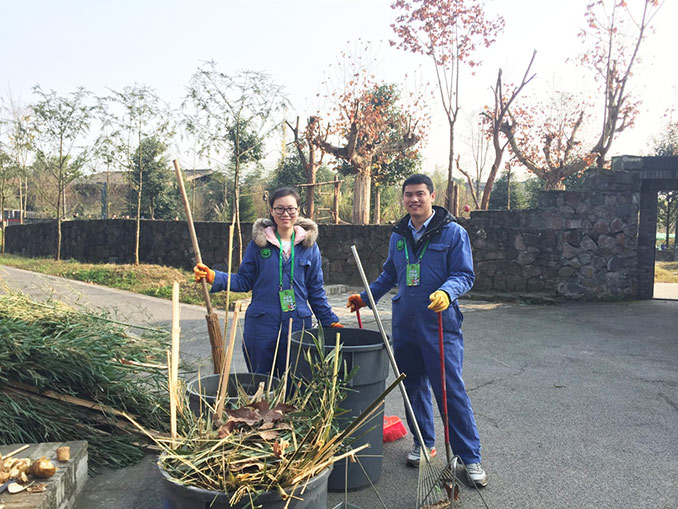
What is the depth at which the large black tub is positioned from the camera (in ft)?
9.65

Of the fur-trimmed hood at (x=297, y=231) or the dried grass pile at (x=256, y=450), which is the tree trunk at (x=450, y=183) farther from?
the dried grass pile at (x=256, y=450)

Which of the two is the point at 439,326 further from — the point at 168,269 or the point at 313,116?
the point at 313,116

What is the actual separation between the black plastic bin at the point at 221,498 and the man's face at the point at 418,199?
1788 mm

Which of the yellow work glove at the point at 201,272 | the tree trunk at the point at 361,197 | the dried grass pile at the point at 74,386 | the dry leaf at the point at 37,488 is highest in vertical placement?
the tree trunk at the point at 361,197

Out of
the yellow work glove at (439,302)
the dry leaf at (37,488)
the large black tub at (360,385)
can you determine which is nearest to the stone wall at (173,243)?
the large black tub at (360,385)

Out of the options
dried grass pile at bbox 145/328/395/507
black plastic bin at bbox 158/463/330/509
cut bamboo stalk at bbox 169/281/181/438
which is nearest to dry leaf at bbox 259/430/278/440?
dried grass pile at bbox 145/328/395/507

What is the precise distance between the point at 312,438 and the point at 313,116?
13689 millimetres

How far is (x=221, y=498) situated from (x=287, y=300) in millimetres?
1782

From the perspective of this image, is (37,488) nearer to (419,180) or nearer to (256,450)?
(256,450)

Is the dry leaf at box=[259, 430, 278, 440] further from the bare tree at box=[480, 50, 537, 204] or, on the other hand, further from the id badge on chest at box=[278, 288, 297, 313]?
the bare tree at box=[480, 50, 537, 204]

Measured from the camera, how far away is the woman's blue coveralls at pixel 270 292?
11.6ft

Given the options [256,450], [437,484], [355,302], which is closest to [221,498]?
[256,450]

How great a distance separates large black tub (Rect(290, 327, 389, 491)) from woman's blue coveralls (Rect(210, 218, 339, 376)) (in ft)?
0.95

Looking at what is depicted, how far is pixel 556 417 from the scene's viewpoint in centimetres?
443
